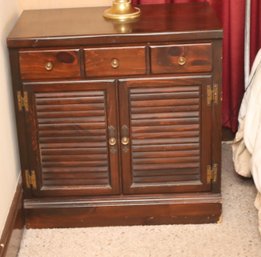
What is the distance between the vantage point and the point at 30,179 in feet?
7.69

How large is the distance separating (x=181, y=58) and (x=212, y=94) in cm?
17

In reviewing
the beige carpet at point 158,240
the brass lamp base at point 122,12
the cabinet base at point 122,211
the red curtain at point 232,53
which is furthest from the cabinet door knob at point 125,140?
the red curtain at point 232,53

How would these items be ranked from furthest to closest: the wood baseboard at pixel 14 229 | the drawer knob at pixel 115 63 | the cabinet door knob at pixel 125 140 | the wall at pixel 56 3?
the wall at pixel 56 3, the cabinet door knob at pixel 125 140, the drawer knob at pixel 115 63, the wood baseboard at pixel 14 229

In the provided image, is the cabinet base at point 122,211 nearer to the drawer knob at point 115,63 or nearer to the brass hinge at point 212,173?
the brass hinge at point 212,173

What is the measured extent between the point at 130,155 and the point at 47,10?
0.70 metres

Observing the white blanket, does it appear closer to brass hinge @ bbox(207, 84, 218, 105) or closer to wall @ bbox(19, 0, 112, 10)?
brass hinge @ bbox(207, 84, 218, 105)

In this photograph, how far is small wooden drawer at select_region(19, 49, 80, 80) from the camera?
2174mm

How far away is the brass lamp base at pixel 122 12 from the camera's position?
7.65ft

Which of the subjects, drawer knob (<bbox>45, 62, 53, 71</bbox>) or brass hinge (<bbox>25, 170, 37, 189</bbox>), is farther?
brass hinge (<bbox>25, 170, 37, 189</bbox>)

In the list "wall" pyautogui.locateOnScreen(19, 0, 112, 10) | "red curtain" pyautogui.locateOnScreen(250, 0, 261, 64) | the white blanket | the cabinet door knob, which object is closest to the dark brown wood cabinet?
the cabinet door knob

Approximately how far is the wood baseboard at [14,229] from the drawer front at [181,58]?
0.67 meters

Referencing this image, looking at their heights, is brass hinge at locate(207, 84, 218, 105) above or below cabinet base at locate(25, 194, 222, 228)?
above

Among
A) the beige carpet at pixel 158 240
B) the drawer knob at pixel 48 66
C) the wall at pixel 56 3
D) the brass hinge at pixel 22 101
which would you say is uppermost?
the wall at pixel 56 3

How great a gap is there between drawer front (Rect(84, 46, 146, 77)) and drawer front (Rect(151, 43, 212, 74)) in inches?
1.9
